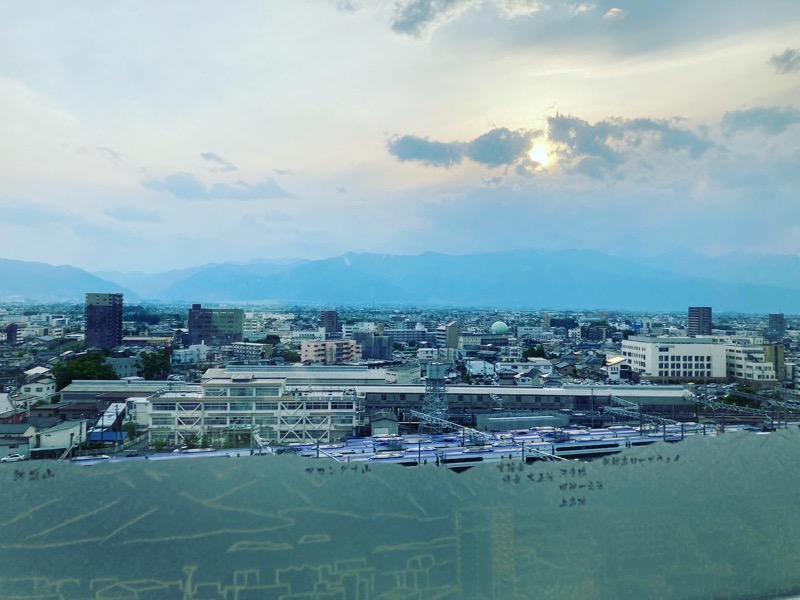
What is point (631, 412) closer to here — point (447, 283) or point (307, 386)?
point (307, 386)

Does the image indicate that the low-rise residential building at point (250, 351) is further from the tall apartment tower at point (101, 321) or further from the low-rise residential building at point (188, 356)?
the tall apartment tower at point (101, 321)

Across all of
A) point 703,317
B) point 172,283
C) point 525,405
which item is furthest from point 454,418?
point 172,283

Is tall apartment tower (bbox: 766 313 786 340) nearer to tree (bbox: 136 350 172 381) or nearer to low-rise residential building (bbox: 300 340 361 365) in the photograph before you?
low-rise residential building (bbox: 300 340 361 365)

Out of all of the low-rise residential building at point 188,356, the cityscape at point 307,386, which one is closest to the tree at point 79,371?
the cityscape at point 307,386

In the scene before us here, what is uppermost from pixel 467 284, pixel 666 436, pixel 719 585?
pixel 467 284

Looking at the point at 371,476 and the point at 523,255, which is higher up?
the point at 523,255

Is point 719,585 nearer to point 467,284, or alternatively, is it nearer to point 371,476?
point 371,476

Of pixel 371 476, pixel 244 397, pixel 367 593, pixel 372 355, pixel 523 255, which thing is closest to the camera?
pixel 367 593
